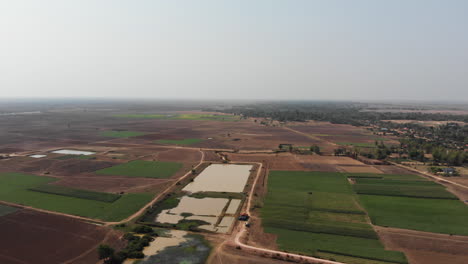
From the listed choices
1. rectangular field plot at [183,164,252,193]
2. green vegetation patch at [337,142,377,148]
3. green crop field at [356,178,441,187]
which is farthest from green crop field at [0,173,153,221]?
green vegetation patch at [337,142,377,148]

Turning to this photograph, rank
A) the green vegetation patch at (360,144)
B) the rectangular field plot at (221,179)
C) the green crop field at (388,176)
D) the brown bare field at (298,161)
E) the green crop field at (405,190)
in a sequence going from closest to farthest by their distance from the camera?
1. the green crop field at (405,190)
2. the rectangular field plot at (221,179)
3. the green crop field at (388,176)
4. the brown bare field at (298,161)
5. the green vegetation patch at (360,144)

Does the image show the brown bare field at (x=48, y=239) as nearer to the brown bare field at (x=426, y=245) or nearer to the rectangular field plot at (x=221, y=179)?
the rectangular field plot at (x=221, y=179)

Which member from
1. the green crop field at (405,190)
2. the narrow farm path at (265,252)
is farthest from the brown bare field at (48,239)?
the green crop field at (405,190)

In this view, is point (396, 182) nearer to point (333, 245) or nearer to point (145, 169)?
point (333, 245)

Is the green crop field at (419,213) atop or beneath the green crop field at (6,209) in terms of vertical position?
atop

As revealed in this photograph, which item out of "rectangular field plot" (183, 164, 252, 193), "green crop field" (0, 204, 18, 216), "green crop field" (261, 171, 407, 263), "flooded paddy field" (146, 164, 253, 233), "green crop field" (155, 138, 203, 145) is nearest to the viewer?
"green crop field" (261, 171, 407, 263)

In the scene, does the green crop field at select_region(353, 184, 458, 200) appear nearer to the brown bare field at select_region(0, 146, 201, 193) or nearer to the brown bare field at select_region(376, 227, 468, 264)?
the brown bare field at select_region(376, 227, 468, 264)
